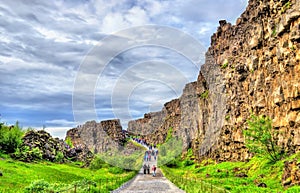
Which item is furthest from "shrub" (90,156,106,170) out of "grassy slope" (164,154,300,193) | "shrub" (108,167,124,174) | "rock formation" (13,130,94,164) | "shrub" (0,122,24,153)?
"grassy slope" (164,154,300,193)

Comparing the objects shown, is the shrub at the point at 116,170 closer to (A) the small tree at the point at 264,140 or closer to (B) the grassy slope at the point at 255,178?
(B) the grassy slope at the point at 255,178

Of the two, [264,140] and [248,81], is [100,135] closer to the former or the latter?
[248,81]

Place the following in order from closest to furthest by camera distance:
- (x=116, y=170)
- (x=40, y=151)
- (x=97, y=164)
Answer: (x=116, y=170), (x=40, y=151), (x=97, y=164)

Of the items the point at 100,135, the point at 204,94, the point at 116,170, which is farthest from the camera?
the point at 100,135

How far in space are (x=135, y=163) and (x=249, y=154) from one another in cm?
2315

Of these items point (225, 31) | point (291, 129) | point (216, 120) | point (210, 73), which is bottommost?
point (291, 129)

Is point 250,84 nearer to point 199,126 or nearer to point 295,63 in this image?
point 295,63

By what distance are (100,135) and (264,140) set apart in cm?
9337

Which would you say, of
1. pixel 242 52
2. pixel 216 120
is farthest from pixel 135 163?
pixel 242 52

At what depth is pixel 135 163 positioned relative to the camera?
225 feet

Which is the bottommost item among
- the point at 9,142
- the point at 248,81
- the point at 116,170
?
the point at 116,170

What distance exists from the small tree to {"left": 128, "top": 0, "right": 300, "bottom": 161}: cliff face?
4.39 ft

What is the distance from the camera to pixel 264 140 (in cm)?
4312

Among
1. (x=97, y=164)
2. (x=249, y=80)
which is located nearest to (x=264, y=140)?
(x=249, y=80)
